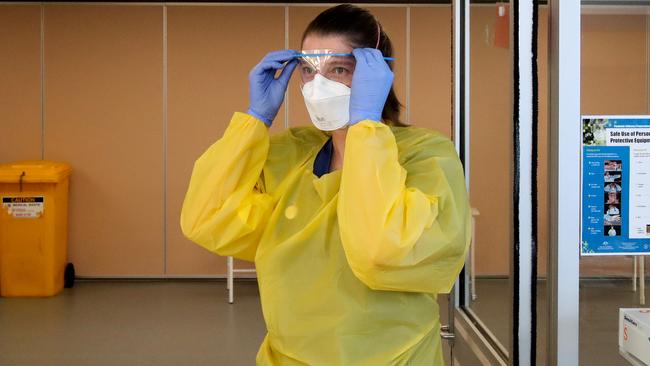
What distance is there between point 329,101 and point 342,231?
332 mm

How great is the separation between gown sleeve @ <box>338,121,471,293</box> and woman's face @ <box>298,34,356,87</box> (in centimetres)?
24

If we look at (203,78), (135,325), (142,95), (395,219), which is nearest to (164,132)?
(142,95)

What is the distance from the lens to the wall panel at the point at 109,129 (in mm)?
6438

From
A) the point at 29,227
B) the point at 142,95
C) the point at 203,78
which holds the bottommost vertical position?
the point at 29,227

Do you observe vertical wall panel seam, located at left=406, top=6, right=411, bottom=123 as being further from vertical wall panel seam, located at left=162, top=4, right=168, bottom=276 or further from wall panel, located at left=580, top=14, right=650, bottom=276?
wall panel, located at left=580, top=14, right=650, bottom=276

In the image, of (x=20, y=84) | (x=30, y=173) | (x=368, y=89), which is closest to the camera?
(x=368, y=89)

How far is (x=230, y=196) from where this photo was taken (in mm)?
1761

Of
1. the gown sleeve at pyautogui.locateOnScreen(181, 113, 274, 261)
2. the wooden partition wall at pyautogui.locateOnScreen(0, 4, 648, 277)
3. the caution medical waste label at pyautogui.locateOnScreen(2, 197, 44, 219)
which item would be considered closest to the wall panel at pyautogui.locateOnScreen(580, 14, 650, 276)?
the gown sleeve at pyautogui.locateOnScreen(181, 113, 274, 261)

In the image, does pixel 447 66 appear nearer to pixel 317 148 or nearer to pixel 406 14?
pixel 406 14

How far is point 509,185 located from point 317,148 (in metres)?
0.46

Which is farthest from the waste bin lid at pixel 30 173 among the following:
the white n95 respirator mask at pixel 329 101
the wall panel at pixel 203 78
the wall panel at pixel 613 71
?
the wall panel at pixel 613 71

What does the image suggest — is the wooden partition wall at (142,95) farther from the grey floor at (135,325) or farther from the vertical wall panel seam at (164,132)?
the grey floor at (135,325)

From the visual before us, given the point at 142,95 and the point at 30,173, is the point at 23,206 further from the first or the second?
the point at 142,95

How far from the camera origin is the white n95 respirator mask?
1.70 metres
